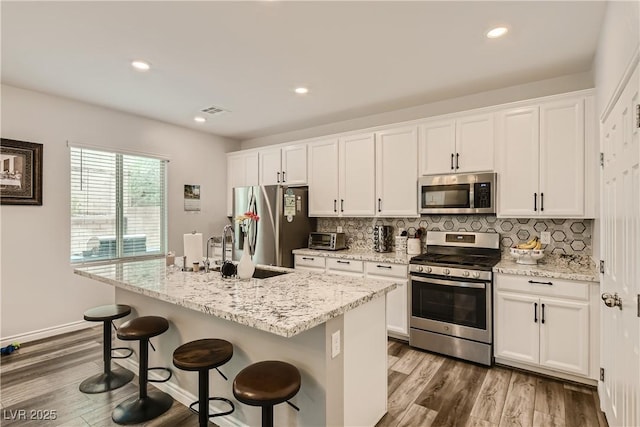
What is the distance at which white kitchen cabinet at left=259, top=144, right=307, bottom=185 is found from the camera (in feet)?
15.3

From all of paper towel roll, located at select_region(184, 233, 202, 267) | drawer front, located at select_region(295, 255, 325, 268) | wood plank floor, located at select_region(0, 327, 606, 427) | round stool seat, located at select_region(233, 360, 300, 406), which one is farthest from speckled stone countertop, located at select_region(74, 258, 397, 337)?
drawer front, located at select_region(295, 255, 325, 268)

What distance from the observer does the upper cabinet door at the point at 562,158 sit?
9.18 feet

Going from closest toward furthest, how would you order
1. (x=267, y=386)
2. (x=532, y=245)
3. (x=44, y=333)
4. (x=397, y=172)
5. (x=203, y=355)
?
(x=267, y=386), (x=203, y=355), (x=532, y=245), (x=44, y=333), (x=397, y=172)

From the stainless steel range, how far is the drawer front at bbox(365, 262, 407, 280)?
0.15 meters

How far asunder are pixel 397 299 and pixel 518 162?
1.82m

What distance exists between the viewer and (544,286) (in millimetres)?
2695

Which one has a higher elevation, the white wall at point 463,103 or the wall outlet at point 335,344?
the white wall at point 463,103

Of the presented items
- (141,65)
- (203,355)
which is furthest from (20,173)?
(203,355)

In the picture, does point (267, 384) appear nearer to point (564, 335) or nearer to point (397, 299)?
point (397, 299)

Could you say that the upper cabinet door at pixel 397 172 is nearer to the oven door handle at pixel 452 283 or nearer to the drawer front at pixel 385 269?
the drawer front at pixel 385 269

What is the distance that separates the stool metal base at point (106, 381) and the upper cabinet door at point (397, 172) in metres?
3.00

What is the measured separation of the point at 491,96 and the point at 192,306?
3570 mm

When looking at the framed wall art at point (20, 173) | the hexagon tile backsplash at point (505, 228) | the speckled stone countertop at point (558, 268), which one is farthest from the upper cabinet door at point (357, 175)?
the framed wall art at point (20, 173)

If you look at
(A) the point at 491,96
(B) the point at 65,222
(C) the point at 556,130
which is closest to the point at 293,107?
(A) the point at 491,96
